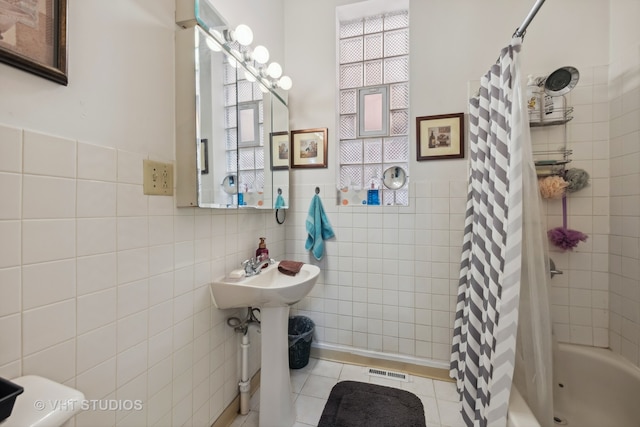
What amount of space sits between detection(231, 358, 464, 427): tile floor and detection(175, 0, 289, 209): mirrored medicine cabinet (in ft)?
4.08

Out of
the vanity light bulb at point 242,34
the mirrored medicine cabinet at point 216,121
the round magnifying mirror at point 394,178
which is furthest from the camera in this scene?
the round magnifying mirror at point 394,178

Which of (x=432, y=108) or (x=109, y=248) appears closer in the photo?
(x=109, y=248)

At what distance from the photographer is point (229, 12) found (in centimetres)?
141

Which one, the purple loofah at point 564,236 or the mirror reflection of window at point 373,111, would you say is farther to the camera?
the mirror reflection of window at point 373,111

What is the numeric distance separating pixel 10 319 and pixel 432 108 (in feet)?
7.12

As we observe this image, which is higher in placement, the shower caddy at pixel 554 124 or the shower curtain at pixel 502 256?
the shower caddy at pixel 554 124

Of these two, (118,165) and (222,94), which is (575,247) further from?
(118,165)

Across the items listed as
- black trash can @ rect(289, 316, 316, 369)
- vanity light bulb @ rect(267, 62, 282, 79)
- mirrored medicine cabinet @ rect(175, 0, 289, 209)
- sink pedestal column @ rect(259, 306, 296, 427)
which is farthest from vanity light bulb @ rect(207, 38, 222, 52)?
black trash can @ rect(289, 316, 316, 369)

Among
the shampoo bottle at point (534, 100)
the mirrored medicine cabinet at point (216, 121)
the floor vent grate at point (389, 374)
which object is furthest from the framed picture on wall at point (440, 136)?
the floor vent grate at point (389, 374)

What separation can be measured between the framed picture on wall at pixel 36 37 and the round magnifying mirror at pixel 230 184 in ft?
2.19

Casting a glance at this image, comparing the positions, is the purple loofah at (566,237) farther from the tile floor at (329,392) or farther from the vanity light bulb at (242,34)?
the vanity light bulb at (242,34)

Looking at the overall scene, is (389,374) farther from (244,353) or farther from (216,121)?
(216,121)

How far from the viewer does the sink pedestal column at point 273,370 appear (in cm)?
134

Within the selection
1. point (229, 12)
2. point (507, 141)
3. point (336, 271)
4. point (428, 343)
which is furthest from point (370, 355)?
point (229, 12)
